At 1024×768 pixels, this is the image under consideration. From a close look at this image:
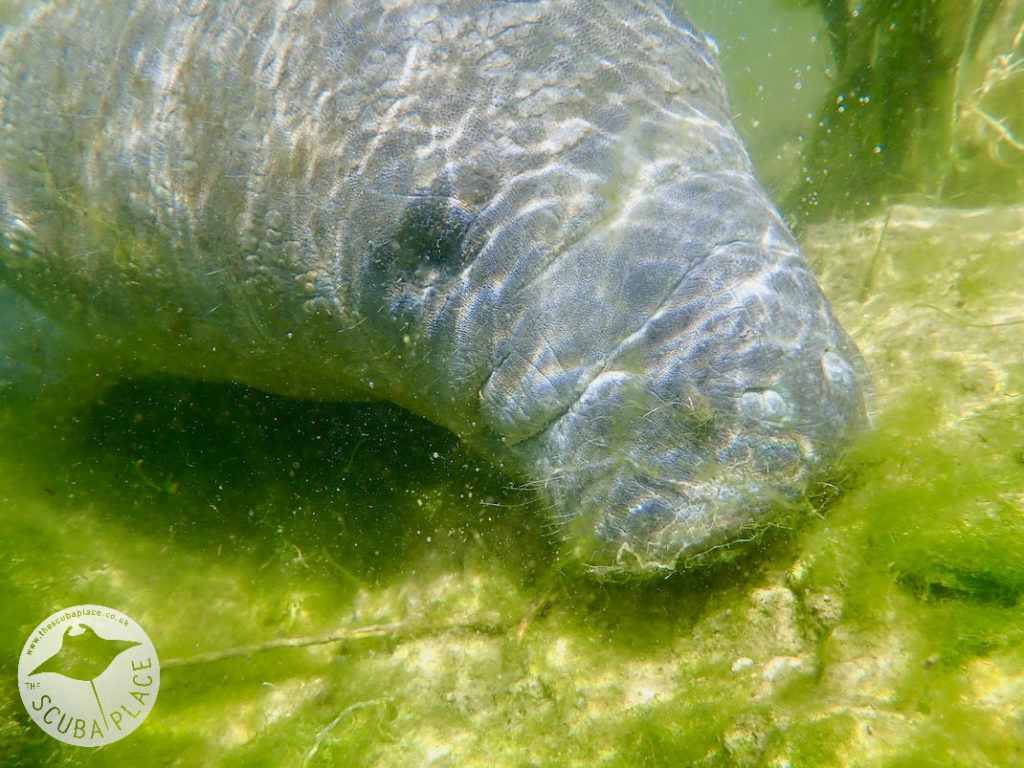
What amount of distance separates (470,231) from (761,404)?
4.84ft

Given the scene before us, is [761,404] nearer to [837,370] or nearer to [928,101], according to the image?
[837,370]

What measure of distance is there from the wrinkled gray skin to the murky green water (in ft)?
1.67

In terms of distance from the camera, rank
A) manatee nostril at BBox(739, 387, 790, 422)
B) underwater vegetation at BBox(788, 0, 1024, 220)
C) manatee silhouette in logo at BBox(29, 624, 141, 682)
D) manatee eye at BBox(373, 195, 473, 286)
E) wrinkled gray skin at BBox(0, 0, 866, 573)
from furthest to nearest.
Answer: underwater vegetation at BBox(788, 0, 1024, 220) → manatee silhouette in logo at BBox(29, 624, 141, 682) → manatee eye at BBox(373, 195, 473, 286) → wrinkled gray skin at BBox(0, 0, 866, 573) → manatee nostril at BBox(739, 387, 790, 422)

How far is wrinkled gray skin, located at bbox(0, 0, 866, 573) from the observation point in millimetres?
2223

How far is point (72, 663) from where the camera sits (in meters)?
3.42

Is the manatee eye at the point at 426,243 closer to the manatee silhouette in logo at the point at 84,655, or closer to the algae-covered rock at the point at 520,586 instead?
the algae-covered rock at the point at 520,586

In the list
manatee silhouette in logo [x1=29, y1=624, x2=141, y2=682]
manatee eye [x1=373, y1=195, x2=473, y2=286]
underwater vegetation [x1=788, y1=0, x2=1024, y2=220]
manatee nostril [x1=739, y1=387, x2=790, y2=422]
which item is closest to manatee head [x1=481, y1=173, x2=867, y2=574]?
manatee nostril [x1=739, y1=387, x2=790, y2=422]

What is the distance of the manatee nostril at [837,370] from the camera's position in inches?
86.9

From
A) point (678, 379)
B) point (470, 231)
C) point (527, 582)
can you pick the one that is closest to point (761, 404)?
point (678, 379)

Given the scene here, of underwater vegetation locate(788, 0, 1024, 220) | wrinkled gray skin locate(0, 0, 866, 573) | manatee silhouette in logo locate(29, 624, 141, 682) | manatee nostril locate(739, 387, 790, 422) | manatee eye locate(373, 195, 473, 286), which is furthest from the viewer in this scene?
underwater vegetation locate(788, 0, 1024, 220)

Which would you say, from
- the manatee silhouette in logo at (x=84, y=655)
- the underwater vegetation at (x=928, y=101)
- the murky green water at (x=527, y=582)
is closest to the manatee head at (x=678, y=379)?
the murky green water at (x=527, y=582)

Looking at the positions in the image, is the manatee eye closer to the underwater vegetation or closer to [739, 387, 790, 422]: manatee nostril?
[739, 387, 790, 422]: manatee nostril

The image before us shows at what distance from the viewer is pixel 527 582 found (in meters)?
3.04

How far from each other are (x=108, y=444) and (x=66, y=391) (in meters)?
0.51
